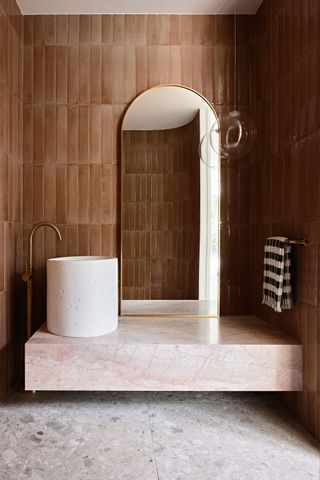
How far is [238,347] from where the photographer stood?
1.72 meters

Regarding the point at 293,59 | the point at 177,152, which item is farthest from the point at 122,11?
the point at 293,59

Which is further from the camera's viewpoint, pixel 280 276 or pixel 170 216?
pixel 170 216

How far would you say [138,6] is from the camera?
85.9 inches

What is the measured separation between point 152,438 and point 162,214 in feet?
3.80

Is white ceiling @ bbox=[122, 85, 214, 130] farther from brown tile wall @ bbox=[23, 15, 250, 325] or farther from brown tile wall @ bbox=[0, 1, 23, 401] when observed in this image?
brown tile wall @ bbox=[0, 1, 23, 401]

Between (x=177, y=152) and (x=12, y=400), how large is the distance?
157cm

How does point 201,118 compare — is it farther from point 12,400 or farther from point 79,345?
point 12,400

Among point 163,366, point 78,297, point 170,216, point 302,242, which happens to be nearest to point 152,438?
point 163,366

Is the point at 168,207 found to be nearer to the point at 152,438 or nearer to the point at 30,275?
the point at 30,275

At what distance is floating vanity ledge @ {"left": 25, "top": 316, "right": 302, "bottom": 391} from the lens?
1.71 meters

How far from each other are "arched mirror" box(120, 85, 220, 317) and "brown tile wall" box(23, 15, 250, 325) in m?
0.09

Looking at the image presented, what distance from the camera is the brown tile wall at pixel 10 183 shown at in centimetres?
195

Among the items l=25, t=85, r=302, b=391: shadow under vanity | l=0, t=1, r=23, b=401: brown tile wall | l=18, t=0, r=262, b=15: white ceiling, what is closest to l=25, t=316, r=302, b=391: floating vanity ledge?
l=25, t=85, r=302, b=391: shadow under vanity

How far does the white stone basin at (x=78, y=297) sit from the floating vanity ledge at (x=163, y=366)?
0.10 meters
